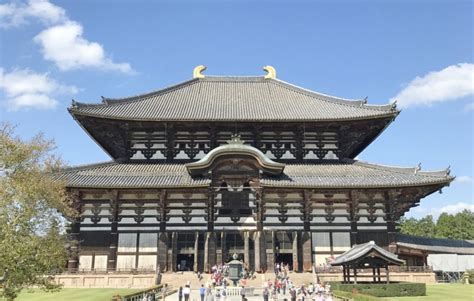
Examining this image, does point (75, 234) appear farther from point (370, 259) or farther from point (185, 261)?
point (370, 259)

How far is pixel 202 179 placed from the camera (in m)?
35.9

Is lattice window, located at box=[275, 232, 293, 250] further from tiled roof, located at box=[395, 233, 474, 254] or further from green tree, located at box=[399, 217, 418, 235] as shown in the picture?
green tree, located at box=[399, 217, 418, 235]

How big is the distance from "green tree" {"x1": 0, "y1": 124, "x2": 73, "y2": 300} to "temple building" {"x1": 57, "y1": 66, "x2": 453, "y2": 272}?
1470 centimetres

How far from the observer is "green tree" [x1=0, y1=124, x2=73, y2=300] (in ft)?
59.7

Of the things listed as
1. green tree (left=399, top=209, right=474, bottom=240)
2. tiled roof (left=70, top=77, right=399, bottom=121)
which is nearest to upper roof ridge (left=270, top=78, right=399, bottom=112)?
tiled roof (left=70, top=77, right=399, bottom=121)

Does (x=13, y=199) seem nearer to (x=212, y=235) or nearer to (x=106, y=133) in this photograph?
(x=212, y=235)

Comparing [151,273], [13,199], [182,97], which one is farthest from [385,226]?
[13,199]

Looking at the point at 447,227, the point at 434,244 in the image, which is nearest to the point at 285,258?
the point at 434,244

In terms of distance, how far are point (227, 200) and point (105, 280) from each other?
1170 centimetres

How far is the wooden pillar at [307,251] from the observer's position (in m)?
34.8

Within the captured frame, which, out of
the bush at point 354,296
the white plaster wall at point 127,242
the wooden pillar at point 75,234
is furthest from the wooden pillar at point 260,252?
the wooden pillar at point 75,234

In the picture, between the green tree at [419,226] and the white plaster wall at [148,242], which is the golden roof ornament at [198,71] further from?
the green tree at [419,226]

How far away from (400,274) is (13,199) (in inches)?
1090

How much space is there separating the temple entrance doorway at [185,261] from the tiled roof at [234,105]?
1237 centimetres
